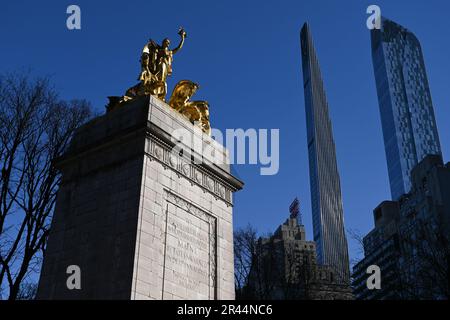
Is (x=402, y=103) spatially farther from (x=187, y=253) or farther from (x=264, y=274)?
(x=187, y=253)

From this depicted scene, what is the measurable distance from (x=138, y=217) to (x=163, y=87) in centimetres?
509

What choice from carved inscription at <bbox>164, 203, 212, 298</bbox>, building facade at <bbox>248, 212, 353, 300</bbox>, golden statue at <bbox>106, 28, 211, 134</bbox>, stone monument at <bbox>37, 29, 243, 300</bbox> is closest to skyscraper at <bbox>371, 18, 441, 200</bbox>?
building facade at <bbox>248, 212, 353, 300</bbox>

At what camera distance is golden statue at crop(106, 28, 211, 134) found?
1639 cm

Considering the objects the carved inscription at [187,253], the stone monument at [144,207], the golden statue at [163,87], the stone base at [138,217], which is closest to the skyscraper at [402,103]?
the golden statue at [163,87]

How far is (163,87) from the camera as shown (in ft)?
54.4

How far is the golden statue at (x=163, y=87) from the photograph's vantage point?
16391 millimetres

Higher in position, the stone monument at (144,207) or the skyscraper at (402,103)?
the skyscraper at (402,103)

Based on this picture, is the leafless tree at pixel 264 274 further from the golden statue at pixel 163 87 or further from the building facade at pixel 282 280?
the golden statue at pixel 163 87

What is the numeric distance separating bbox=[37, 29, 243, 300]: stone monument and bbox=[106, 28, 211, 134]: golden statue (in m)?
0.03

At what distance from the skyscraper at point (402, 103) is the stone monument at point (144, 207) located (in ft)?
483

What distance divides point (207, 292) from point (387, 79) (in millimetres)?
180316

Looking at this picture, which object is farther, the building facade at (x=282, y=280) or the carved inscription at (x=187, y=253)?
the building facade at (x=282, y=280)

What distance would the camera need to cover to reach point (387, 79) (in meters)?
183
